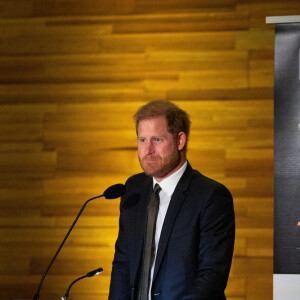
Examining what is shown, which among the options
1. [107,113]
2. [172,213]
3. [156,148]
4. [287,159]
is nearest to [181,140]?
[156,148]

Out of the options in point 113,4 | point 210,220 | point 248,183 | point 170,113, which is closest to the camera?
point 210,220

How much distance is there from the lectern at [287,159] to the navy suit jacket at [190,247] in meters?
1.22

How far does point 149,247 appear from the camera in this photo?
2.92m

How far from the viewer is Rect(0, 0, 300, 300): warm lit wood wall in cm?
423

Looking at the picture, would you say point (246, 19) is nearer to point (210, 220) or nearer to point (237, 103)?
point (237, 103)

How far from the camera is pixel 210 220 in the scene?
2.84 m

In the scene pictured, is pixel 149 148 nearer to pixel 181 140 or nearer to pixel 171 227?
pixel 181 140

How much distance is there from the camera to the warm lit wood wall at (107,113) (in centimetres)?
423

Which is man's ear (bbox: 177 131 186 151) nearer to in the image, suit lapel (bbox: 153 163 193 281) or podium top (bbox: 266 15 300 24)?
suit lapel (bbox: 153 163 193 281)

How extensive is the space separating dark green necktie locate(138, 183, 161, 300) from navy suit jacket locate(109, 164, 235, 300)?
3 centimetres

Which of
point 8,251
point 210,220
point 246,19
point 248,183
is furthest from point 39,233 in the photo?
point 246,19

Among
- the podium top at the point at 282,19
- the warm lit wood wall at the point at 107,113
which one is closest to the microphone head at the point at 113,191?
the warm lit wood wall at the point at 107,113

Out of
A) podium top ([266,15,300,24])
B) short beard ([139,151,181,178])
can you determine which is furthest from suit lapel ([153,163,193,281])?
podium top ([266,15,300,24])

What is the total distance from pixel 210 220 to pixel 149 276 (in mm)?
442
